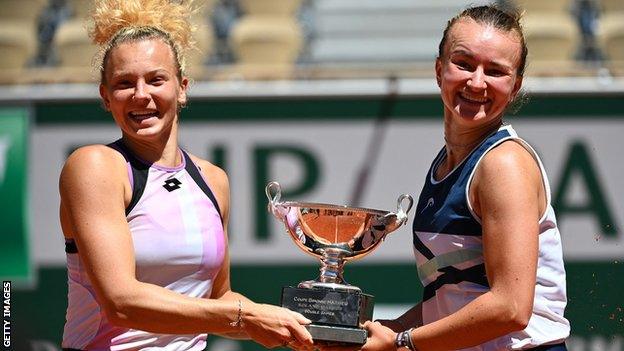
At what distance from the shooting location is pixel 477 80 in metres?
2.42

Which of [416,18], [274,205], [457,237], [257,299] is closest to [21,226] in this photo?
→ [257,299]

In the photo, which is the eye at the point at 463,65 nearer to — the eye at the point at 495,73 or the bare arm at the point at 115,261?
the eye at the point at 495,73

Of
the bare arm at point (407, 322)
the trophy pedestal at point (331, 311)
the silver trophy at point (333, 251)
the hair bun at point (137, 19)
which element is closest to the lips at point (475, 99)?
the silver trophy at point (333, 251)

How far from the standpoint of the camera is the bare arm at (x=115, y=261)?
2.45 metres

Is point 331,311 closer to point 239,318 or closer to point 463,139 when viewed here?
point 239,318

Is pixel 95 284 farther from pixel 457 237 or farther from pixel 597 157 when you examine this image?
pixel 597 157

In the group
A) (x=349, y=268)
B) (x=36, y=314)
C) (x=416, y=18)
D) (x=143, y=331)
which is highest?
(x=416, y=18)

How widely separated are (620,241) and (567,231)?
0.77 ft

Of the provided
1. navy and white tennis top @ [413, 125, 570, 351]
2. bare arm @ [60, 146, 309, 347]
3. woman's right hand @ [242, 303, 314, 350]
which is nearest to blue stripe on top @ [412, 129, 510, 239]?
navy and white tennis top @ [413, 125, 570, 351]

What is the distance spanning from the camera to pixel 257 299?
17.1 feet

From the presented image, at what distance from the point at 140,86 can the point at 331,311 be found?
0.65 metres

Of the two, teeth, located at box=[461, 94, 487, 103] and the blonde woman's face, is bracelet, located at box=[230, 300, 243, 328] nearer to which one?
the blonde woman's face

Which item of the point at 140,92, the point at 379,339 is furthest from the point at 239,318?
the point at 140,92

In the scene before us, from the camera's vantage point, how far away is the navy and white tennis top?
2375 mm
